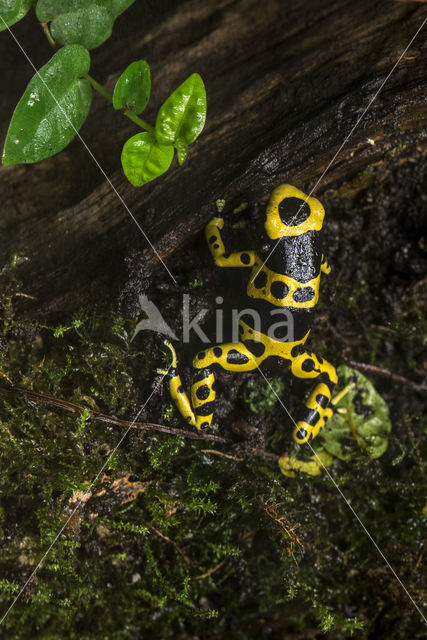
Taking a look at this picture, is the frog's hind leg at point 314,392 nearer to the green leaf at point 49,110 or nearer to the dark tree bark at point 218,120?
the dark tree bark at point 218,120

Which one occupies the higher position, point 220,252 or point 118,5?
point 118,5

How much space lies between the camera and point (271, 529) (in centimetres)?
317

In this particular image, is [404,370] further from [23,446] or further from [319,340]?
[23,446]

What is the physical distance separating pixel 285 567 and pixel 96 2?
3415mm

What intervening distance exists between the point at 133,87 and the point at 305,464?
2.54m

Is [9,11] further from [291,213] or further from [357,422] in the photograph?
[357,422]

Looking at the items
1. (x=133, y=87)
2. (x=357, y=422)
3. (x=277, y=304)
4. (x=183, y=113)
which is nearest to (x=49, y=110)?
(x=133, y=87)

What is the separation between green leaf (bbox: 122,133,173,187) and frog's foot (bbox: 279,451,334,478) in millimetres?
2031

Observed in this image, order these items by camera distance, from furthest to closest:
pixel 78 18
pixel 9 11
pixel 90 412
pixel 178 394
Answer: pixel 178 394
pixel 90 412
pixel 78 18
pixel 9 11

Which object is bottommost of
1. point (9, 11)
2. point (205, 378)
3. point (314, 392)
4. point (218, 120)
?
point (314, 392)

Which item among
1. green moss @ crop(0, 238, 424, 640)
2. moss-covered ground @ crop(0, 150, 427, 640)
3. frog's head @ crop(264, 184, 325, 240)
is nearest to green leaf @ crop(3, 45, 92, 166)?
moss-covered ground @ crop(0, 150, 427, 640)

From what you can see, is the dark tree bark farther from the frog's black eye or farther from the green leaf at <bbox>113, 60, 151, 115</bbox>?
the green leaf at <bbox>113, 60, 151, 115</bbox>

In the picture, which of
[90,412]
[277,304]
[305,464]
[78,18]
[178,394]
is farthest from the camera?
[305,464]

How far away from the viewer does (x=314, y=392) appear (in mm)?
3443
